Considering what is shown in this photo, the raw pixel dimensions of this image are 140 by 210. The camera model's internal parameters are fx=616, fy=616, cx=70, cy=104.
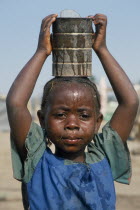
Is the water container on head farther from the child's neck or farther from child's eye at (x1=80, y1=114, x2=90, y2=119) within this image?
the child's neck

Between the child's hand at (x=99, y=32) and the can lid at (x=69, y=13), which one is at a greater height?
the can lid at (x=69, y=13)

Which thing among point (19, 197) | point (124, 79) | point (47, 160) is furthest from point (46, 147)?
point (19, 197)

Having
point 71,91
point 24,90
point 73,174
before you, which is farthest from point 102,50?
point 73,174

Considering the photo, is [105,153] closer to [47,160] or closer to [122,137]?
[122,137]

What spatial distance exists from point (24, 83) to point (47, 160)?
1.56 ft

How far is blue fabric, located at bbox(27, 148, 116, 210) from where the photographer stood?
3.54m

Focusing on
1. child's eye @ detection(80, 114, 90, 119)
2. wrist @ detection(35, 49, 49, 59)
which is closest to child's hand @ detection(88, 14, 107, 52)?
wrist @ detection(35, 49, 49, 59)

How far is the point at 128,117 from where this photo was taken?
377 centimetres

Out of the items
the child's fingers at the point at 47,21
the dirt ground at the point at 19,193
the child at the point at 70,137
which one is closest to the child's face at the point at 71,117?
the child at the point at 70,137

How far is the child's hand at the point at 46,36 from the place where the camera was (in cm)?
369

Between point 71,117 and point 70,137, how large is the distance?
0.12m

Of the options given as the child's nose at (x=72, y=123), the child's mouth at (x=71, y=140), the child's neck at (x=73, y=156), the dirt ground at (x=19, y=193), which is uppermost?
the child's nose at (x=72, y=123)

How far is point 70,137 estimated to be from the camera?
354cm

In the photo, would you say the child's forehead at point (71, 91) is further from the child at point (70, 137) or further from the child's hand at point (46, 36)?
the child's hand at point (46, 36)
